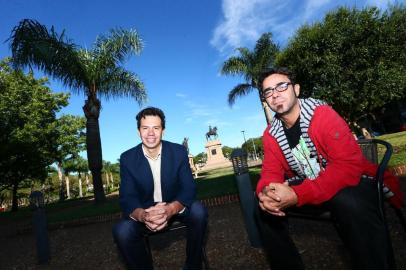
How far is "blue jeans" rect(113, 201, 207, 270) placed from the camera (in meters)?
2.59

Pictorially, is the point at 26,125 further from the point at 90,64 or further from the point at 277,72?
the point at 277,72

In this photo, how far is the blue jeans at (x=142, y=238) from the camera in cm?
259

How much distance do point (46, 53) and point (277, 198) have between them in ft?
38.9

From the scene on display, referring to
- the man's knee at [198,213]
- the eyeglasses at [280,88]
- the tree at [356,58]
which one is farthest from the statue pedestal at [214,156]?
the eyeglasses at [280,88]

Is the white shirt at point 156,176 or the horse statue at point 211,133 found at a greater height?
the horse statue at point 211,133

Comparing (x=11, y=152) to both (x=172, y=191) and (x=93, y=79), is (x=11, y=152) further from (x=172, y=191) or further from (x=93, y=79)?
(x=172, y=191)

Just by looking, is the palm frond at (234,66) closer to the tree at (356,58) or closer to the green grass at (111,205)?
the tree at (356,58)


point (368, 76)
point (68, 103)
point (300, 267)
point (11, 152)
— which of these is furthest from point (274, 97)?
point (68, 103)

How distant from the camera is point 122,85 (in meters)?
14.3

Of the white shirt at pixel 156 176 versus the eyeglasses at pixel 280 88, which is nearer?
the eyeglasses at pixel 280 88

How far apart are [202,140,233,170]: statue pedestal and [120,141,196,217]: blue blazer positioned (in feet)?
112

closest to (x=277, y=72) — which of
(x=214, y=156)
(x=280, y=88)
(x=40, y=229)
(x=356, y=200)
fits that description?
(x=280, y=88)

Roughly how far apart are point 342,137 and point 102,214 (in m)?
8.24

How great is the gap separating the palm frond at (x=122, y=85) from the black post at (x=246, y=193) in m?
11.3
